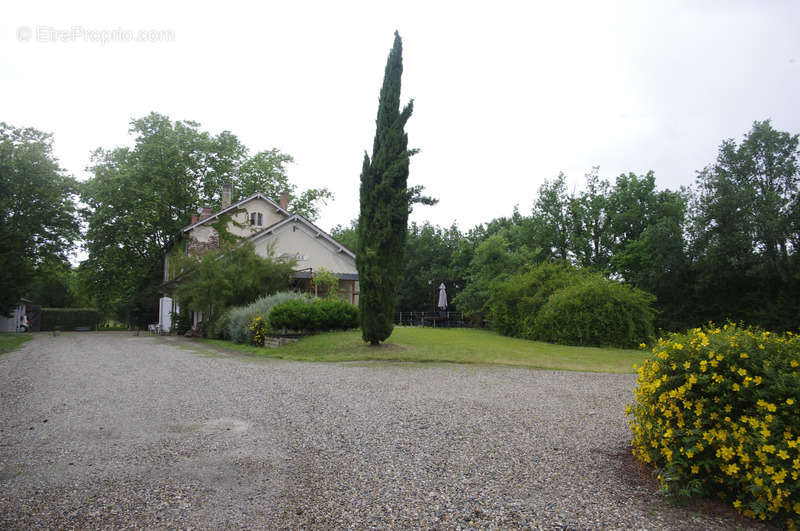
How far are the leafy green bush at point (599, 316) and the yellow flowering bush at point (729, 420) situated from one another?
Result: 14177 mm

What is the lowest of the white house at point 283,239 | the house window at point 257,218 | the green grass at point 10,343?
the green grass at point 10,343

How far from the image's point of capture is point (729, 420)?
3.52m

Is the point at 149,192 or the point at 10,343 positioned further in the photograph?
the point at 149,192

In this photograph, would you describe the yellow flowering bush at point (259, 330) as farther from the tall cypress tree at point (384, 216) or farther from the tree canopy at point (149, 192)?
the tree canopy at point (149, 192)

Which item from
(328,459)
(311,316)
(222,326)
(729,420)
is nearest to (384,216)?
(311,316)

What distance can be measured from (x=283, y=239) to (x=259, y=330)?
10614mm

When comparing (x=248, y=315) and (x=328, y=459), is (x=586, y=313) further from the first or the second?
(x=328, y=459)

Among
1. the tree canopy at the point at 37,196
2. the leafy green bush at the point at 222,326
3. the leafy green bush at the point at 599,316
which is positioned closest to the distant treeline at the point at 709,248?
the leafy green bush at the point at 599,316

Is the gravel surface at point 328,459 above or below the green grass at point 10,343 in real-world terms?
above

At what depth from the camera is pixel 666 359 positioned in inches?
164

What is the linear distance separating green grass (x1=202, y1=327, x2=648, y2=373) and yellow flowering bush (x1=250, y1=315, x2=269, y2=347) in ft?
1.96

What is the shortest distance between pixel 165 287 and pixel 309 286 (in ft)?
32.7

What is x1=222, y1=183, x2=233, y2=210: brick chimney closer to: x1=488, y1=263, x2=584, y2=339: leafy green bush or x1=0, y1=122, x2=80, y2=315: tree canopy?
x1=0, y1=122, x2=80, y2=315: tree canopy

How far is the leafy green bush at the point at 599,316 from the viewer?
1758 centimetres
